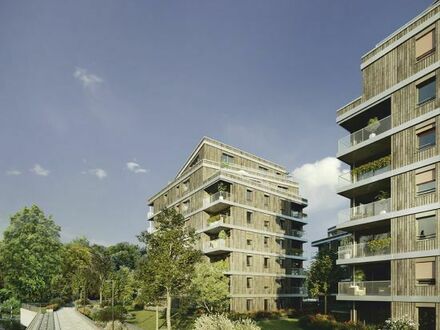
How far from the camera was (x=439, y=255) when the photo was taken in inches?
865

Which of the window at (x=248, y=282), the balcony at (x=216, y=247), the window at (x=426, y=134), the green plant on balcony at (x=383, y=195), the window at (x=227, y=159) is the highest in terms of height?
the window at (x=227, y=159)

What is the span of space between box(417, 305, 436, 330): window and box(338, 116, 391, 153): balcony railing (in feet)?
33.7

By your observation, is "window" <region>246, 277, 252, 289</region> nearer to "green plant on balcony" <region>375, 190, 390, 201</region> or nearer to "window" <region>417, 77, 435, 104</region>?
"green plant on balcony" <region>375, 190, 390, 201</region>

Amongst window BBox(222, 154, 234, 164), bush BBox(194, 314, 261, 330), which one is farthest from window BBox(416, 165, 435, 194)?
window BBox(222, 154, 234, 164)

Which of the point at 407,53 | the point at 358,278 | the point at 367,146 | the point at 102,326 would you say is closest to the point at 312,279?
the point at 358,278

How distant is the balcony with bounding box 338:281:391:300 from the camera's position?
82.1 ft

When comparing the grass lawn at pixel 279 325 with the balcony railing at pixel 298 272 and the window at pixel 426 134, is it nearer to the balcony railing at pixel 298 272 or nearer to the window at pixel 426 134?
the balcony railing at pixel 298 272

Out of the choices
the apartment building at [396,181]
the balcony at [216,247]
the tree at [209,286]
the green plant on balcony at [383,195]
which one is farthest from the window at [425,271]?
the balcony at [216,247]

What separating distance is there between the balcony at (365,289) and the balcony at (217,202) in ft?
57.7

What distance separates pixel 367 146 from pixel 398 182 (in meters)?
3.56

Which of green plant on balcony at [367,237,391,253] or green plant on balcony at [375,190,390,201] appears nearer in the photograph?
green plant on balcony at [367,237,391,253]

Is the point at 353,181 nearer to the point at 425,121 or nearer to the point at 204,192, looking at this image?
the point at 425,121

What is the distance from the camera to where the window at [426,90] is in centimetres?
2394

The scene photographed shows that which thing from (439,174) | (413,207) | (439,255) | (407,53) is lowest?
(439,255)
